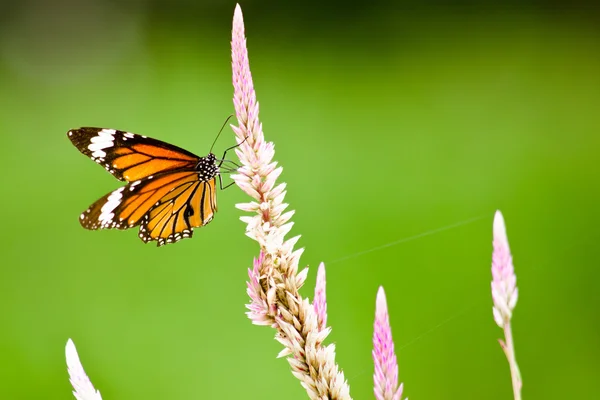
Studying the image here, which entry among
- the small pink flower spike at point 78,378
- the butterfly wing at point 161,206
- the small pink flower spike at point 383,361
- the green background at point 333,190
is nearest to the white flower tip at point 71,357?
the small pink flower spike at point 78,378

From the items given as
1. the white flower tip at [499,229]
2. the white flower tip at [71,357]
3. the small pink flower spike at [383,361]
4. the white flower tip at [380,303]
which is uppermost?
the white flower tip at [499,229]

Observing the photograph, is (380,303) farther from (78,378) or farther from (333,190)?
(333,190)

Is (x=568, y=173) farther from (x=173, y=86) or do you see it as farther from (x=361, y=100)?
(x=173, y=86)

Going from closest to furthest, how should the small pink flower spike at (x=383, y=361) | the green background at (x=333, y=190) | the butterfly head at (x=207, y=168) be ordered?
the small pink flower spike at (x=383, y=361), the butterfly head at (x=207, y=168), the green background at (x=333, y=190)

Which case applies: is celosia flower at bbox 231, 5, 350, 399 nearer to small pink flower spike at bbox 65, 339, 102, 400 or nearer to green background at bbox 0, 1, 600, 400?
small pink flower spike at bbox 65, 339, 102, 400

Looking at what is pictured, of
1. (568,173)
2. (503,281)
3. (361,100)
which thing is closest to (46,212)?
(361,100)

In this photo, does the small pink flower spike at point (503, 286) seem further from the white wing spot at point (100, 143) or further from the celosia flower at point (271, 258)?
the white wing spot at point (100, 143)

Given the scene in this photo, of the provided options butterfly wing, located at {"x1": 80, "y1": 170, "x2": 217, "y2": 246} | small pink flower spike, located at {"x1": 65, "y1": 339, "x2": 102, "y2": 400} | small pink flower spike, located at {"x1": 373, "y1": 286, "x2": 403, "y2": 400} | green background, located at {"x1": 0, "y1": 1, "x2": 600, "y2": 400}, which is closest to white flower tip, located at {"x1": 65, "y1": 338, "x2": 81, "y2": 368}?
small pink flower spike, located at {"x1": 65, "y1": 339, "x2": 102, "y2": 400}
